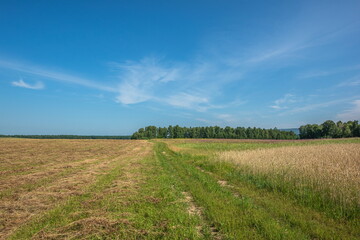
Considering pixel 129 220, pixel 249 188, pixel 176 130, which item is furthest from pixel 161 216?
pixel 176 130

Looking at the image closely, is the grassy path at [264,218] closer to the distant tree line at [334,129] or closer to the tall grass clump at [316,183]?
the tall grass clump at [316,183]

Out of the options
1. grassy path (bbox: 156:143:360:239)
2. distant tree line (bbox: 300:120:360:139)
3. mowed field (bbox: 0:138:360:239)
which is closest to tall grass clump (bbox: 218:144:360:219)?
mowed field (bbox: 0:138:360:239)

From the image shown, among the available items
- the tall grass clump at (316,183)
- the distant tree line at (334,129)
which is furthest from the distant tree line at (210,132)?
the tall grass clump at (316,183)

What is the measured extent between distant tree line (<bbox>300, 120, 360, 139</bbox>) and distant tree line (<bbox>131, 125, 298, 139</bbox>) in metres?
24.7

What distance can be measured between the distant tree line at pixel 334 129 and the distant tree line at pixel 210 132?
24.7m

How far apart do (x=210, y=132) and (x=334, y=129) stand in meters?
71.0

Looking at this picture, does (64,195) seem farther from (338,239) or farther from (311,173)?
(311,173)

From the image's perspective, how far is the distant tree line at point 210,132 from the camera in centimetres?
12388

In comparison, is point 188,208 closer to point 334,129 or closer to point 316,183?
point 316,183

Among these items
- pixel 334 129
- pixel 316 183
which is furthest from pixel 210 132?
pixel 316 183

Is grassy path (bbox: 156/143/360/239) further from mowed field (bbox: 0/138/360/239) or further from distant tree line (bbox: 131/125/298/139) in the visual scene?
distant tree line (bbox: 131/125/298/139)

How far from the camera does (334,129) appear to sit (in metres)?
88.1

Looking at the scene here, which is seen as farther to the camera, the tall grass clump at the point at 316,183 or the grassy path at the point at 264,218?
the tall grass clump at the point at 316,183

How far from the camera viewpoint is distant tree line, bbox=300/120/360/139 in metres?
83.8
